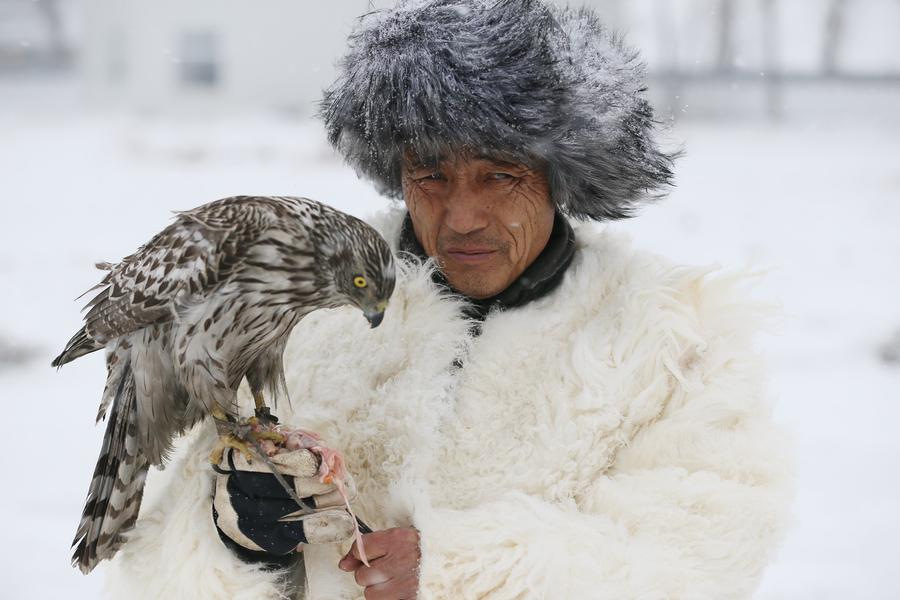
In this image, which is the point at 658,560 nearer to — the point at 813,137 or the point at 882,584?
the point at 882,584

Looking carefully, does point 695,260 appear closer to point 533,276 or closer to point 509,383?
point 533,276

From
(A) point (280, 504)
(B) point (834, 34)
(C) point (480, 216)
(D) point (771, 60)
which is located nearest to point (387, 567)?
(A) point (280, 504)

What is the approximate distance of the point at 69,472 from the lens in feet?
13.3

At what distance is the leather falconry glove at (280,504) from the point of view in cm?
150

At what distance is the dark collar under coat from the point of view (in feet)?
6.08

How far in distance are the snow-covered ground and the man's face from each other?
392 millimetres

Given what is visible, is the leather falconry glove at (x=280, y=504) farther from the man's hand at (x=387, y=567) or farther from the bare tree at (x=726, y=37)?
the bare tree at (x=726, y=37)

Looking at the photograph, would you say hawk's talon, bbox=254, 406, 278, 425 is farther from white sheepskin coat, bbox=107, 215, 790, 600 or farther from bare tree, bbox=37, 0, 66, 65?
bare tree, bbox=37, 0, 66, 65

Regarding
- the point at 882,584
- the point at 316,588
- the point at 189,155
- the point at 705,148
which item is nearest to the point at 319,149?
the point at 189,155

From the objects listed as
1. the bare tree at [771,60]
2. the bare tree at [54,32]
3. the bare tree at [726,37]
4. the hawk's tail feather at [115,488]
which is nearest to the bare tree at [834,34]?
the bare tree at [771,60]

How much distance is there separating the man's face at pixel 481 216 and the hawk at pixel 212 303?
363mm

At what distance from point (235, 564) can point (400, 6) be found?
45.7 inches

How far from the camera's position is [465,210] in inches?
70.2

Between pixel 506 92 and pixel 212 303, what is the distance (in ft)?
2.26
